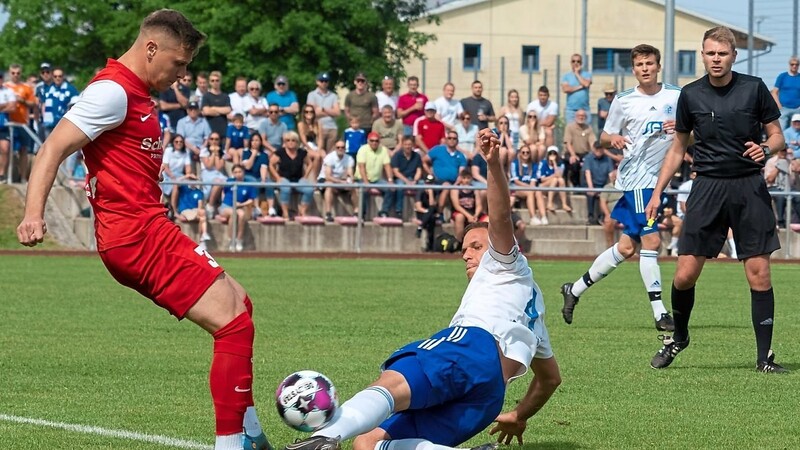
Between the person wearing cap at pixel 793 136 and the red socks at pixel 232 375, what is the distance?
20100 millimetres

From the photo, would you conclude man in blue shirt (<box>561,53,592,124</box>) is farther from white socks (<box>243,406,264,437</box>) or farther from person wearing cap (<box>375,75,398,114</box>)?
white socks (<box>243,406,264,437</box>)

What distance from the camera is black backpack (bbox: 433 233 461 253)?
23766mm

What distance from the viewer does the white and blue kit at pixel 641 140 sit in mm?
12672

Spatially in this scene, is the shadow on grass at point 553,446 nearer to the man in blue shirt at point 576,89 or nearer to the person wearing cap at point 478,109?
the person wearing cap at point 478,109

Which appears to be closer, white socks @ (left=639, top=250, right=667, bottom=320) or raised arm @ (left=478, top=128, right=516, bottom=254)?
raised arm @ (left=478, top=128, right=516, bottom=254)

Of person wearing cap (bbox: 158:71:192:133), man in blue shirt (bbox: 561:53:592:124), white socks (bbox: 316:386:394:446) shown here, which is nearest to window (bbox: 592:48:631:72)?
man in blue shirt (bbox: 561:53:592:124)

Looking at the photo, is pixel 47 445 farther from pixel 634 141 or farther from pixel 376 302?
pixel 376 302

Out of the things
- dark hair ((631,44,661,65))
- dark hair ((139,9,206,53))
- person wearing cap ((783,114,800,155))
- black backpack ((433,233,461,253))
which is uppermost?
dark hair ((631,44,661,65))

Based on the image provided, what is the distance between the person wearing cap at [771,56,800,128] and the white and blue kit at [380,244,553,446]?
19.8 meters

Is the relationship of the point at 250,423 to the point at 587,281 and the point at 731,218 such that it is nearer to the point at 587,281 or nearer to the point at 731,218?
the point at 731,218

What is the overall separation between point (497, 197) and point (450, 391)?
919 mm

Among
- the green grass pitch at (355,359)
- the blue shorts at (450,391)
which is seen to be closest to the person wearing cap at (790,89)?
the green grass pitch at (355,359)

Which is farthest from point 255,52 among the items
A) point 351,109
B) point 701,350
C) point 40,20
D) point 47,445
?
point 47,445

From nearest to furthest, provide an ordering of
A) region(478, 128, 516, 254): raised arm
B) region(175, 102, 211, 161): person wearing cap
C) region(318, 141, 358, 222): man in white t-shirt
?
region(478, 128, 516, 254): raised arm
region(318, 141, 358, 222): man in white t-shirt
region(175, 102, 211, 161): person wearing cap
